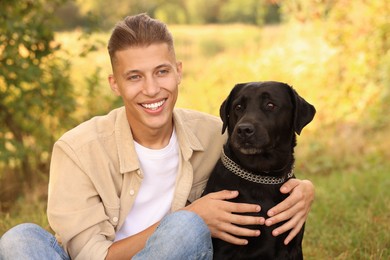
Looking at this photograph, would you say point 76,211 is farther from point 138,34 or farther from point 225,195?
point 138,34

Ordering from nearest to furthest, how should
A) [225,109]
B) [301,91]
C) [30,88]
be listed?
[225,109]
[30,88]
[301,91]

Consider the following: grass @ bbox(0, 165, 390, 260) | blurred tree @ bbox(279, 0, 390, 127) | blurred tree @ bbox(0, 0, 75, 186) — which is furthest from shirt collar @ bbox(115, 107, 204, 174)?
blurred tree @ bbox(279, 0, 390, 127)

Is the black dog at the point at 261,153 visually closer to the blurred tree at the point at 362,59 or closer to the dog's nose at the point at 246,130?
the dog's nose at the point at 246,130

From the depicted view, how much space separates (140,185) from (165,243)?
0.46m

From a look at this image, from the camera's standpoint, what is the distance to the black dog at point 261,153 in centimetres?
239

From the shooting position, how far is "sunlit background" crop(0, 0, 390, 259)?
3.75 meters

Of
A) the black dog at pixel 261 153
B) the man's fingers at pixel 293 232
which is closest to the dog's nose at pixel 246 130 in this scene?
the black dog at pixel 261 153

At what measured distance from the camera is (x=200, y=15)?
17.4m

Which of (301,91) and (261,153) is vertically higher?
(261,153)

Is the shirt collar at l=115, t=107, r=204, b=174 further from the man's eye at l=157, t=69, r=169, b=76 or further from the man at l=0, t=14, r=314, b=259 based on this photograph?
the man's eye at l=157, t=69, r=169, b=76

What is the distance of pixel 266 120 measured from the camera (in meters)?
2.50

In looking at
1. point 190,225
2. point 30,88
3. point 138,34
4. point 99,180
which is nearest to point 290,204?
point 190,225

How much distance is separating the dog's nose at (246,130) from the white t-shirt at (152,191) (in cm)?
40

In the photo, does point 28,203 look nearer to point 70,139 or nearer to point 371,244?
point 70,139
